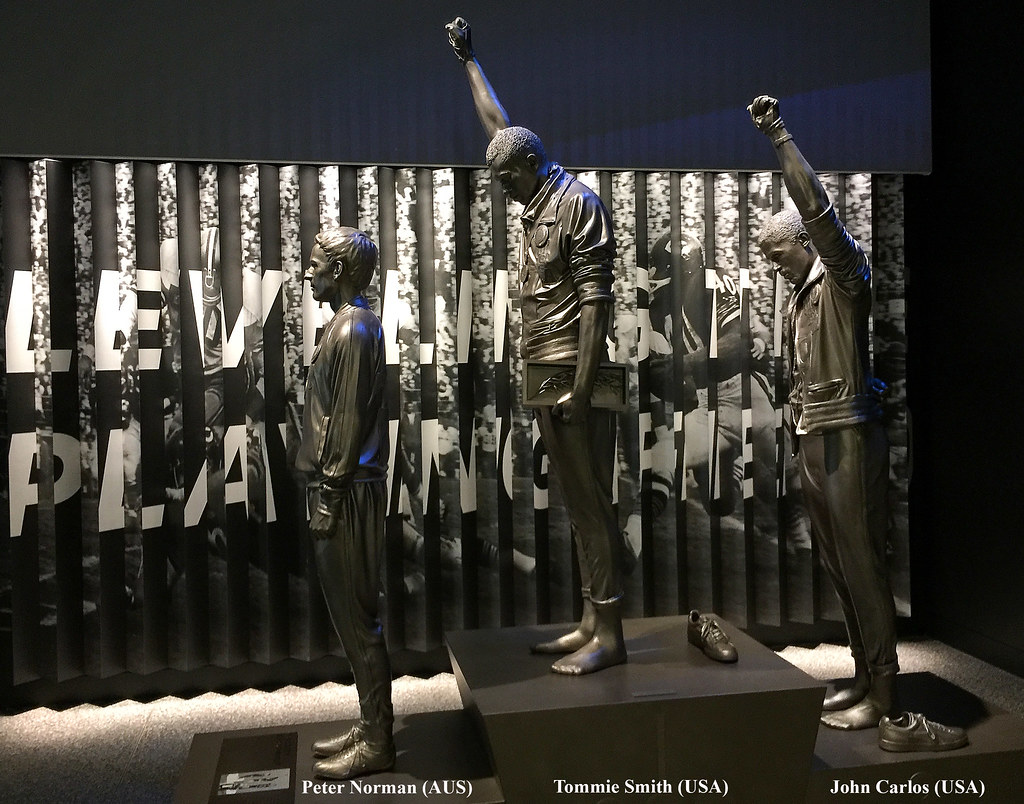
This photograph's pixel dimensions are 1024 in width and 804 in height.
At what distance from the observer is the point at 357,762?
8.27ft

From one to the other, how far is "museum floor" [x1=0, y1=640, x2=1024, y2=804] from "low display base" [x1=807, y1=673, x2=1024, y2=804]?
1.10m

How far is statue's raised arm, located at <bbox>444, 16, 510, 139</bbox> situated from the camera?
9.73 feet

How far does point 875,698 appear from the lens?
2.82 metres

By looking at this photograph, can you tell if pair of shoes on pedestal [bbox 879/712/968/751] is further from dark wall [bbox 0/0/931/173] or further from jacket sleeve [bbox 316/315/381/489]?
dark wall [bbox 0/0/931/173]

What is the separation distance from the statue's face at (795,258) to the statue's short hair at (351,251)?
137 centimetres

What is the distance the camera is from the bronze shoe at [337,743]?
2586 millimetres

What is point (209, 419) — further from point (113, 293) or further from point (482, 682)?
point (482, 682)

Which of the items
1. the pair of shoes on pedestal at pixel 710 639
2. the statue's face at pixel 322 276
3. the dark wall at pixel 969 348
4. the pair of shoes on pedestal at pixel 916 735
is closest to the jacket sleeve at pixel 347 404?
the statue's face at pixel 322 276

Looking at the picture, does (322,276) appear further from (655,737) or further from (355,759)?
(655,737)

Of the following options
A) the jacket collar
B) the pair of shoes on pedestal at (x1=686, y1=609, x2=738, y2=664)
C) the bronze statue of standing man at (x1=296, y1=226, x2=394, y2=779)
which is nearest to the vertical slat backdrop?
the pair of shoes on pedestal at (x1=686, y1=609, x2=738, y2=664)

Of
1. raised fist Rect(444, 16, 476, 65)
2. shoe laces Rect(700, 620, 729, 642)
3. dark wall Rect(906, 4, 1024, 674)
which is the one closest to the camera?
shoe laces Rect(700, 620, 729, 642)

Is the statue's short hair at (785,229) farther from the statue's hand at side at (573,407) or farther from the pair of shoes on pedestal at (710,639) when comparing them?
the pair of shoes on pedestal at (710,639)

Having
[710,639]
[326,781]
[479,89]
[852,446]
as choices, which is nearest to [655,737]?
[710,639]

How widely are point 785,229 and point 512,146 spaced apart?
3.16 ft
